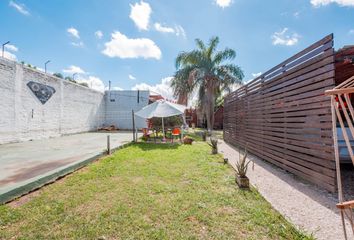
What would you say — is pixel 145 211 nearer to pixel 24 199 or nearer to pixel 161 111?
pixel 24 199

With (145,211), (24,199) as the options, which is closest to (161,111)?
(24,199)

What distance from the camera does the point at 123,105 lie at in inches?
790

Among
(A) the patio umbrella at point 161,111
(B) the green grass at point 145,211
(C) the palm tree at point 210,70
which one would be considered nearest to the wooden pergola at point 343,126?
(B) the green grass at point 145,211

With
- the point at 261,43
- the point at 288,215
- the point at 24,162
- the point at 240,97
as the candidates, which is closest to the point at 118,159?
the point at 24,162

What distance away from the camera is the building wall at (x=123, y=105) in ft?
65.5

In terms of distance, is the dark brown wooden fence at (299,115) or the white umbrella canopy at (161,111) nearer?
the dark brown wooden fence at (299,115)

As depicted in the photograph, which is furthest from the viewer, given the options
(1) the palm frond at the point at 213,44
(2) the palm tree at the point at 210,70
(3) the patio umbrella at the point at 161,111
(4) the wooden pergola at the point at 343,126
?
(1) the palm frond at the point at 213,44

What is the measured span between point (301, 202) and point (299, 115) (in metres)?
2.08

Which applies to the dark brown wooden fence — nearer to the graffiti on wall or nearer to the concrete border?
the concrete border

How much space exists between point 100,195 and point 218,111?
22488 mm

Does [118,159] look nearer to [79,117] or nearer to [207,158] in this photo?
[207,158]

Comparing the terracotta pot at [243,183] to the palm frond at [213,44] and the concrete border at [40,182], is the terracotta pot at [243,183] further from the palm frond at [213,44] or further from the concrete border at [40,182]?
the palm frond at [213,44]

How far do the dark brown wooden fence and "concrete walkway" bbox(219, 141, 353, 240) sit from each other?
1.04ft

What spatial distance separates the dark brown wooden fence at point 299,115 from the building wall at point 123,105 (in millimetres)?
14519
